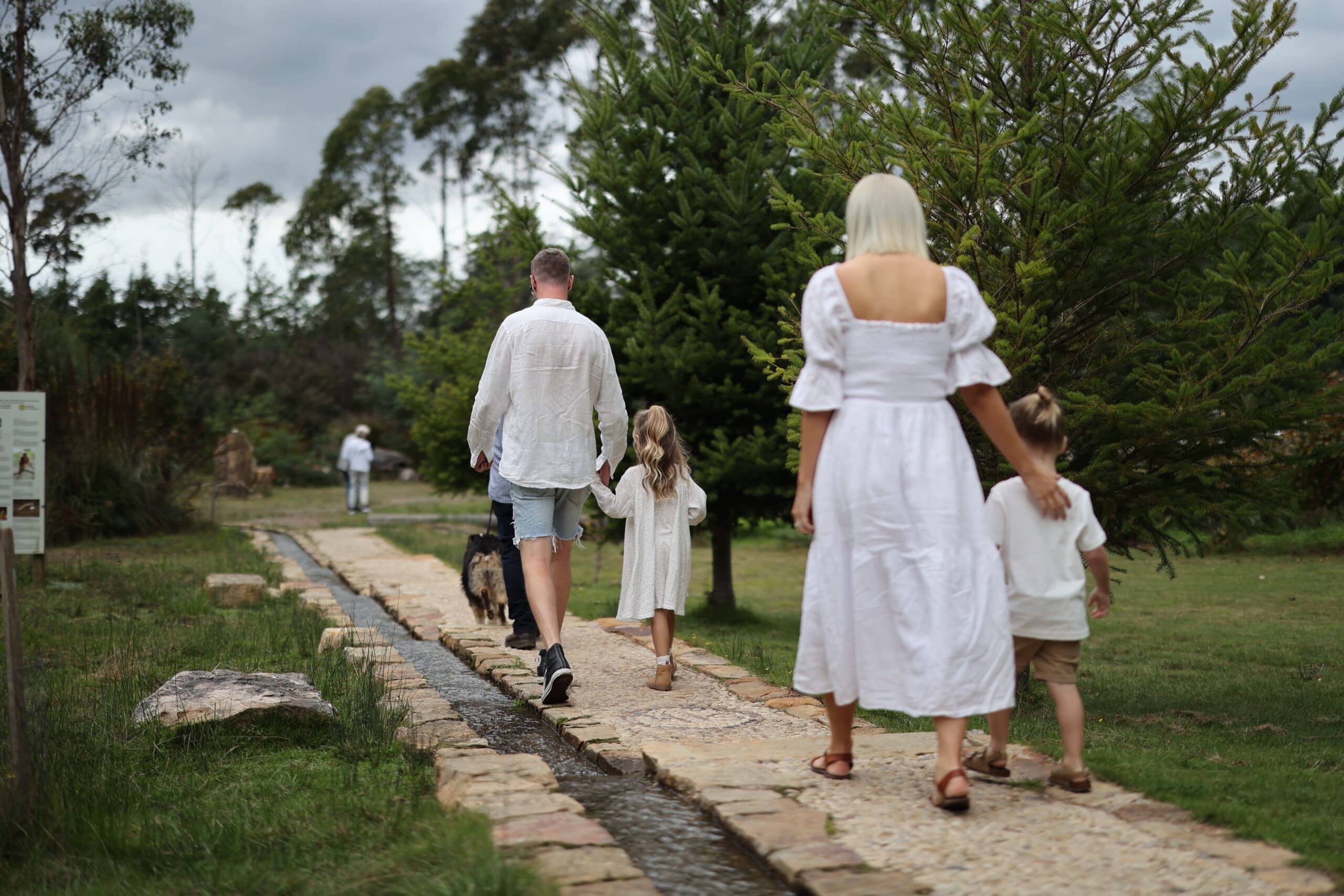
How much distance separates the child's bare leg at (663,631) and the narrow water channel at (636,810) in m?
0.76

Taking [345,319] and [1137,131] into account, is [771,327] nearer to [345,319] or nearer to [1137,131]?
[1137,131]

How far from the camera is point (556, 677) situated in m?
Answer: 5.12

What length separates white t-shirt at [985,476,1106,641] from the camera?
369 centimetres

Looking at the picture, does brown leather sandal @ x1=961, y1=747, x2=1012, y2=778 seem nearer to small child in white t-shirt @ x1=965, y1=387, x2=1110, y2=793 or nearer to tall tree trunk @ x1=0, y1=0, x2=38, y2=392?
small child in white t-shirt @ x1=965, y1=387, x2=1110, y2=793

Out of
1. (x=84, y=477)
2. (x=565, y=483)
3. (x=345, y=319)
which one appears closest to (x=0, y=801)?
(x=565, y=483)

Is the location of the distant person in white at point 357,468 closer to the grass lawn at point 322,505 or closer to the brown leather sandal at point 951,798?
the grass lawn at point 322,505

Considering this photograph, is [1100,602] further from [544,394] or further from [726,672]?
[544,394]

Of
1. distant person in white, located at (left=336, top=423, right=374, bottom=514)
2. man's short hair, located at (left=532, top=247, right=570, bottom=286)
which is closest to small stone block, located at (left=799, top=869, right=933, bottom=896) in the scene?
man's short hair, located at (left=532, top=247, right=570, bottom=286)

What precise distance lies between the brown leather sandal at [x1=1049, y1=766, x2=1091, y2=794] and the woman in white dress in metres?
0.42

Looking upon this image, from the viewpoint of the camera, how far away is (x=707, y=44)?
933 centimetres

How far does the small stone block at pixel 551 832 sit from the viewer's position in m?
3.15

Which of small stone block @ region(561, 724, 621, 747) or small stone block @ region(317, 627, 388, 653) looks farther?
small stone block @ region(317, 627, 388, 653)

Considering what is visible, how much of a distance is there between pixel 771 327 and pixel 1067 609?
550 centimetres

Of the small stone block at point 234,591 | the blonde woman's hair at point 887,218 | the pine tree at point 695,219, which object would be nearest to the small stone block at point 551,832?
the blonde woman's hair at point 887,218
